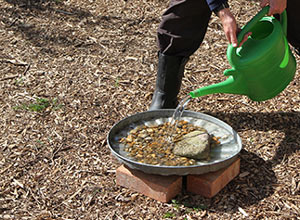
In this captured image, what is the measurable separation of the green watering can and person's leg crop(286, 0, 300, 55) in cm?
22

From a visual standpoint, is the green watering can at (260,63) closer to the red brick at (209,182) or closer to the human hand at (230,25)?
the human hand at (230,25)

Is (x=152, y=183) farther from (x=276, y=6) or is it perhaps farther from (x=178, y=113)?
(x=276, y=6)

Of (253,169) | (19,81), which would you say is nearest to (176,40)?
(253,169)

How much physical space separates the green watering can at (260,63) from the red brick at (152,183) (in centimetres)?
48

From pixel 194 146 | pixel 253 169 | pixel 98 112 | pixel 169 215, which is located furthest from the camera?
pixel 98 112

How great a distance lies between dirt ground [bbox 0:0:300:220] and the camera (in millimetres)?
2271

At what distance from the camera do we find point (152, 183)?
2.24 metres

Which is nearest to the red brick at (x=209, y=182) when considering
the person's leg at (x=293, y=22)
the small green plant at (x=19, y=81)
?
the person's leg at (x=293, y=22)

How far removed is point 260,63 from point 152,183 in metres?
0.77

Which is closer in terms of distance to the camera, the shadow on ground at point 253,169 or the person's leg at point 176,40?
the shadow on ground at point 253,169

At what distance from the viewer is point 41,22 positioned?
3971 mm

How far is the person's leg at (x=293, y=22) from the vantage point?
8.90 feet

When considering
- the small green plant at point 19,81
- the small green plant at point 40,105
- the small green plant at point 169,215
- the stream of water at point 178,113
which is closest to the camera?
the small green plant at point 169,215

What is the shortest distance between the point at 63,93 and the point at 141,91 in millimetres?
489
